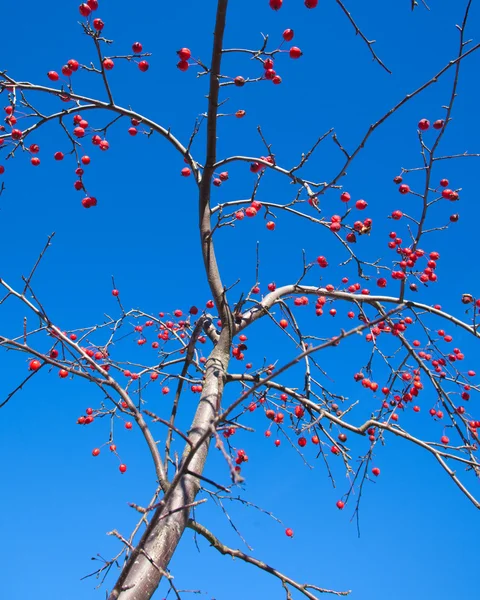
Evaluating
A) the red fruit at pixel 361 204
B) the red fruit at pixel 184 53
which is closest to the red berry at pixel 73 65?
the red fruit at pixel 184 53

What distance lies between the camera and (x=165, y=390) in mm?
5629

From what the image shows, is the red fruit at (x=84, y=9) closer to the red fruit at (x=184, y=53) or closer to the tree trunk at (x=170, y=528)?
the red fruit at (x=184, y=53)

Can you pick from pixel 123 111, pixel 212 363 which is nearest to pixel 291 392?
pixel 212 363

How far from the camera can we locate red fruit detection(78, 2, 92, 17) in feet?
13.0

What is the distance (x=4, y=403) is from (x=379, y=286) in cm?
379

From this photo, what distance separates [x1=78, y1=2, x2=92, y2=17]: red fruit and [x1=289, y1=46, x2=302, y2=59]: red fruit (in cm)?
169

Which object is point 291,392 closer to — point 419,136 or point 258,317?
point 258,317

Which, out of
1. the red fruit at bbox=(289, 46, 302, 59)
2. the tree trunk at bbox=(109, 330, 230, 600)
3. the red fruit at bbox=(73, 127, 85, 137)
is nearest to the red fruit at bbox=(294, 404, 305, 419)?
the tree trunk at bbox=(109, 330, 230, 600)

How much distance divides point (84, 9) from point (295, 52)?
175cm

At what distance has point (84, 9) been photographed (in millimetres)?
3996

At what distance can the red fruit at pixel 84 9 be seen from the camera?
398 centimetres

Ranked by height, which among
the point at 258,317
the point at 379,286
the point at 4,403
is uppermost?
the point at 379,286

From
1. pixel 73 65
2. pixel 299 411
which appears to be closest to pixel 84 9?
pixel 73 65

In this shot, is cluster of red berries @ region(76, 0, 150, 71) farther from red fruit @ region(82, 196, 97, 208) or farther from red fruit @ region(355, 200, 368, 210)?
red fruit @ region(355, 200, 368, 210)
